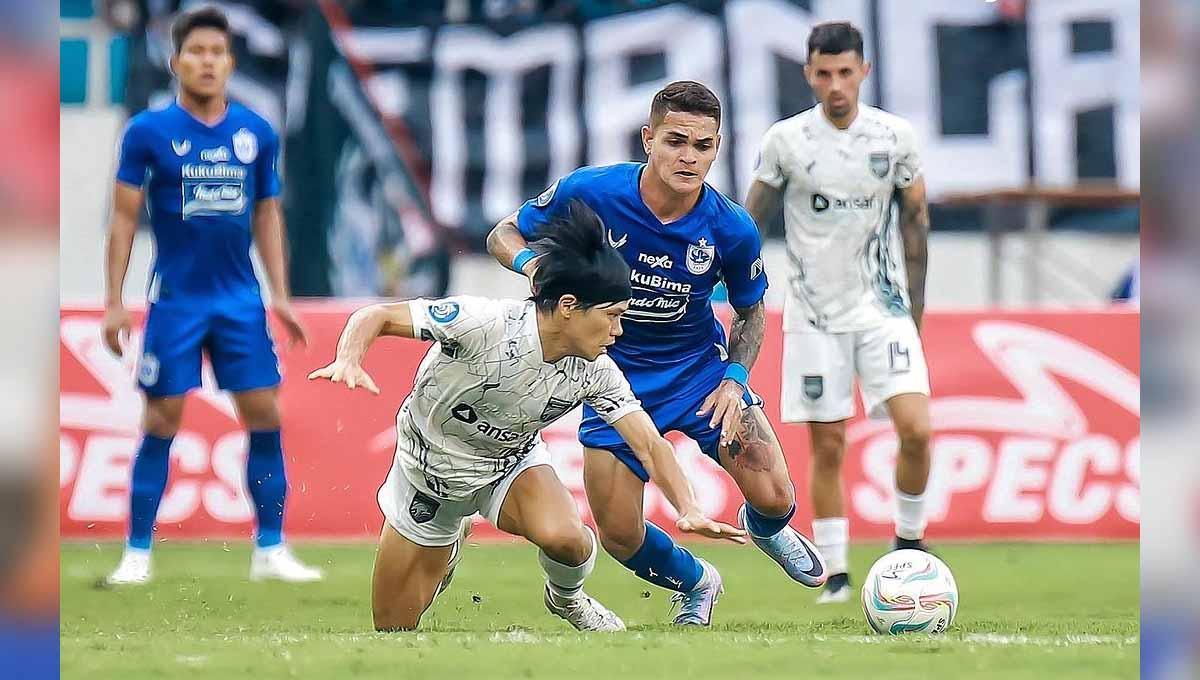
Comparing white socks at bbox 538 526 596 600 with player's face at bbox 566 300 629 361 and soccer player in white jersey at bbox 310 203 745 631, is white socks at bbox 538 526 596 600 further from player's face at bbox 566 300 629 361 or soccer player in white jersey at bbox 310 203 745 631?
A: player's face at bbox 566 300 629 361

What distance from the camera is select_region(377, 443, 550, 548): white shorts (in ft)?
21.6

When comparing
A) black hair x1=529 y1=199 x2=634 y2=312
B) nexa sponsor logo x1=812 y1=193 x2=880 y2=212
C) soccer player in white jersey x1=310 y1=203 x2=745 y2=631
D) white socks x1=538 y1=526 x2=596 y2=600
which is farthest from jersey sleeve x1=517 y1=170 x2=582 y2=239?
nexa sponsor logo x1=812 y1=193 x2=880 y2=212

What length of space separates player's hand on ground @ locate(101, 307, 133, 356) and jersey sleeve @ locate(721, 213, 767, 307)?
321 cm

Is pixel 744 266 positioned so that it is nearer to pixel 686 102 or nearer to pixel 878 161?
pixel 686 102

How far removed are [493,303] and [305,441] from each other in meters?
5.00

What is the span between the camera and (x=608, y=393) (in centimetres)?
618

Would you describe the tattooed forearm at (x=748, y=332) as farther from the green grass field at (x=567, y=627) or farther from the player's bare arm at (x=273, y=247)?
the player's bare arm at (x=273, y=247)

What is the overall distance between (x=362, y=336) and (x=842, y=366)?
3405mm

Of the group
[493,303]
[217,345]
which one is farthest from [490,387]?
[217,345]

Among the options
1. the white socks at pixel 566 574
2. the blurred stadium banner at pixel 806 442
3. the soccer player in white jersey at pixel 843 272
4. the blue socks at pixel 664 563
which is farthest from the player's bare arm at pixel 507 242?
the blurred stadium banner at pixel 806 442

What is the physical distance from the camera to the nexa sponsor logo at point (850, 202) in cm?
826

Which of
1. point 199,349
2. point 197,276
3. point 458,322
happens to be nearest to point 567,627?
point 458,322

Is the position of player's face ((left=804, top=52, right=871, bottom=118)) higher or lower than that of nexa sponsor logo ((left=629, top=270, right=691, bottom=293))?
higher

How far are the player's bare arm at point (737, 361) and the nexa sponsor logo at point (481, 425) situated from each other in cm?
78
